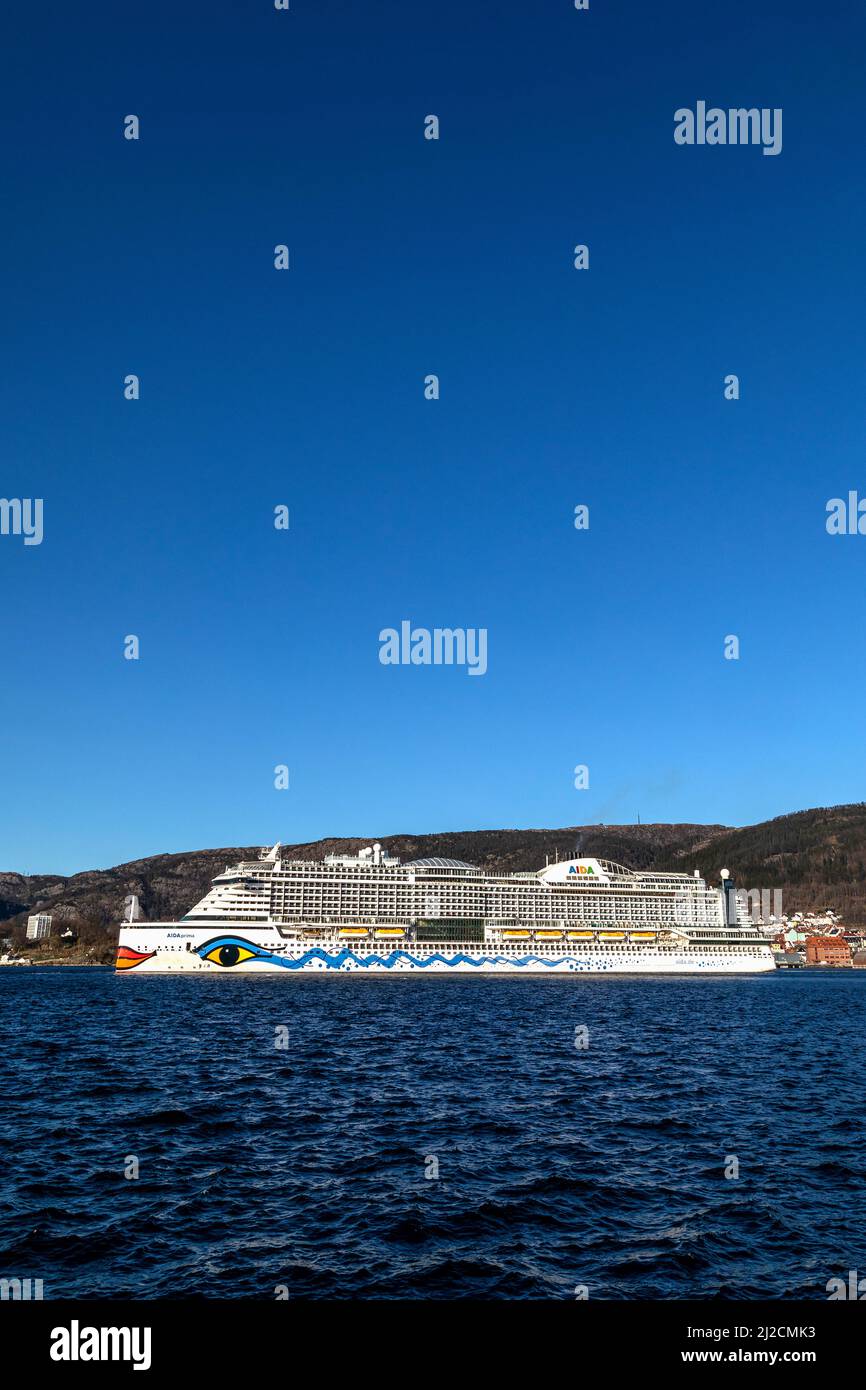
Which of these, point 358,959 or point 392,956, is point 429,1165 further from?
point 392,956

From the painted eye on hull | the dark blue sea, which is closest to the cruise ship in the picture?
the painted eye on hull

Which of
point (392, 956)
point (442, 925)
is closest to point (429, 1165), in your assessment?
point (392, 956)

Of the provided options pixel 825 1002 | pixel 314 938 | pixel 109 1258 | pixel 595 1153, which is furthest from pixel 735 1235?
pixel 314 938

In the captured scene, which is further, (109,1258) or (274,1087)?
(274,1087)

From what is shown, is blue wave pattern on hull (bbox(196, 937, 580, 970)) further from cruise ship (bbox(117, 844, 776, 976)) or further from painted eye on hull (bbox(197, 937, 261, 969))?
cruise ship (bbox(117, 844, 776, 976))

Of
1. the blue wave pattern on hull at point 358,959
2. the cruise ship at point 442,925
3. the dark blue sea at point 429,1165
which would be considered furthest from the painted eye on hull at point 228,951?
the dark blue sea at point 429,1165

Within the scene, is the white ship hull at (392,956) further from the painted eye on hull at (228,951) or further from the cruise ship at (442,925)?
the cruise ship at (442,925)

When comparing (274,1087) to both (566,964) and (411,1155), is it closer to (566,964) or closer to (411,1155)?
(411,1155)
